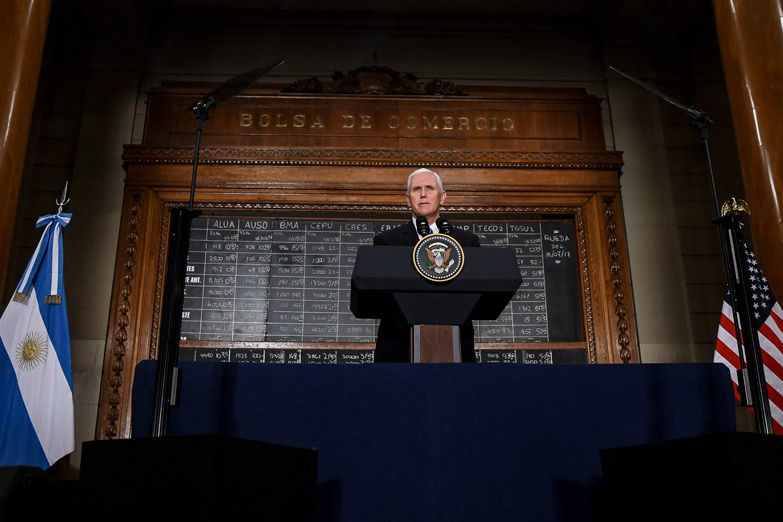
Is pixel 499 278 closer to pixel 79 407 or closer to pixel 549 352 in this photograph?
pixel 549 352

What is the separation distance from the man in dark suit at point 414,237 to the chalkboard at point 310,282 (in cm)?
168

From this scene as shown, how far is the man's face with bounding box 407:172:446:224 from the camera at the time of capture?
2.94m

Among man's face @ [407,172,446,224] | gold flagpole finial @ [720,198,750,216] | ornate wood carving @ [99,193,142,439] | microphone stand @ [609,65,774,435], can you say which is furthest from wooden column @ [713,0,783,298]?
ornate wood carving @ [99,193,142,439]

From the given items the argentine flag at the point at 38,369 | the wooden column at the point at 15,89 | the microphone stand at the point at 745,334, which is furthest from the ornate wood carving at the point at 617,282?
the wooden column at the point at 15,89

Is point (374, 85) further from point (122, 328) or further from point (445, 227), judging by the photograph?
point (445, 227)

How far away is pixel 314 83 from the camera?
502 centimetres

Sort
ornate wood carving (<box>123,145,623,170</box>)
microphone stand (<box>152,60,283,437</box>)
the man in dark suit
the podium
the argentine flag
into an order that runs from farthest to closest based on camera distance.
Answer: ornate wood carving (<box>123,145,623,170</box>) < the argentine flag < the man in dark suit < the podium < microphone stand (<box>152,60,283,437</box>)

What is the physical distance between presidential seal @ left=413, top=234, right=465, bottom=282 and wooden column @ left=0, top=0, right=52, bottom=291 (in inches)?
70.8

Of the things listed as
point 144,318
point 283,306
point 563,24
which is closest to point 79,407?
point 144,318

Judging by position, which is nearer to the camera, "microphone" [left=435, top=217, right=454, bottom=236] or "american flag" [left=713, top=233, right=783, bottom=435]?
"microphone" [left=435, top=217, right=454, bottom=236]

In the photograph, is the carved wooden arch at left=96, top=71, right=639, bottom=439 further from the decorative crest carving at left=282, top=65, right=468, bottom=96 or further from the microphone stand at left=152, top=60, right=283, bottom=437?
the microphone stand at left=152, top=60, right=283, bottom=437

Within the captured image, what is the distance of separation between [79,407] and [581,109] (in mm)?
3798

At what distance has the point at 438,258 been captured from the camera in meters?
2.02

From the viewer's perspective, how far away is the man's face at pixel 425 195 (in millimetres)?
2939
